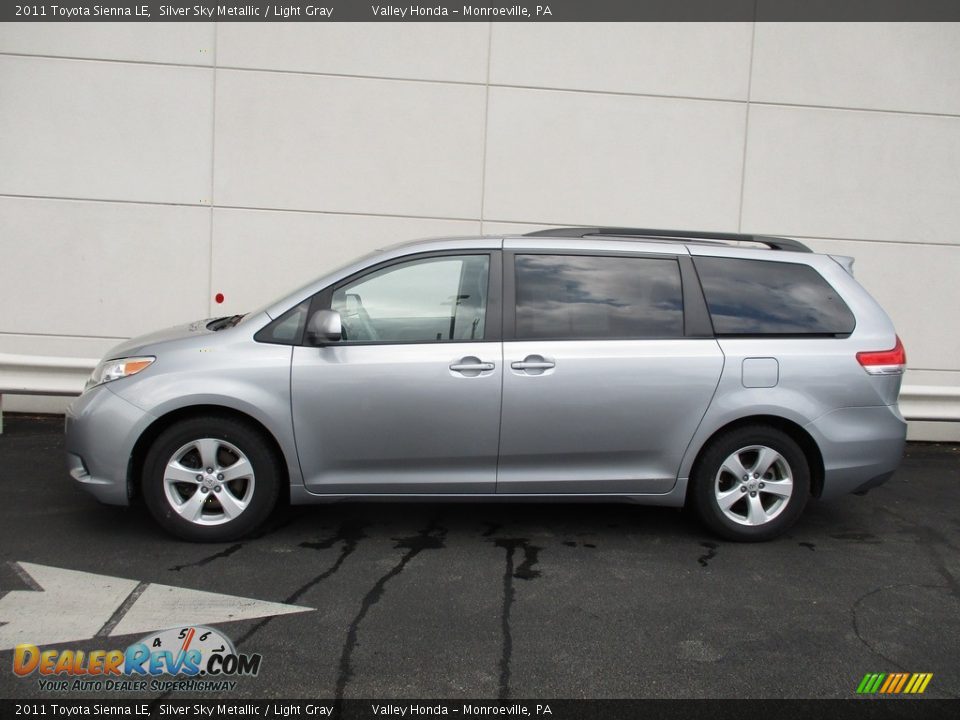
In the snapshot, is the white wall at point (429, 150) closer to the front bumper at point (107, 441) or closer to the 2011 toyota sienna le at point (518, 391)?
the 2011 toyota sienna le at point (518, 391)

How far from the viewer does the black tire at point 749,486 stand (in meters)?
4.74

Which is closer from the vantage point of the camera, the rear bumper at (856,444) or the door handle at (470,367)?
the door handle at (470,367)

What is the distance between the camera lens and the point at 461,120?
8.19 meters

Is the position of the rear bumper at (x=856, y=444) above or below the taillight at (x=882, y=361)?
below

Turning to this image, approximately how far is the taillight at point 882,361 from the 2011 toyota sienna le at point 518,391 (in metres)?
0.01

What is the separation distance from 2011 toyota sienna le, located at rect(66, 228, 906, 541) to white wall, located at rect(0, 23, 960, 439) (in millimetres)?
3473

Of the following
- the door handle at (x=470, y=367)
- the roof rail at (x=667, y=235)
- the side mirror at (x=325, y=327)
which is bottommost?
the door handle at (x=470, y=367)

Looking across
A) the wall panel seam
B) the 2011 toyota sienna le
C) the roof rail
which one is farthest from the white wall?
the 2011 toyota sienna le

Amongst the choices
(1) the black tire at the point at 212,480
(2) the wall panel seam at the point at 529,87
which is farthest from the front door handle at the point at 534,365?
(2) the wall panel seam at the point at 529,87

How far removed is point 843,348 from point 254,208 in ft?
18.4

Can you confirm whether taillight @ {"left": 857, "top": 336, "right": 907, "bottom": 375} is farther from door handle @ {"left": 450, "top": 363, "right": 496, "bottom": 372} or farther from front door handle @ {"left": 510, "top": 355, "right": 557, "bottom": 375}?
door handle @ {"left": 450, "top": 363, "right": 496, "bottom": 372}
